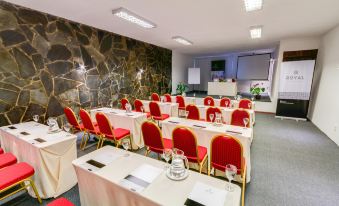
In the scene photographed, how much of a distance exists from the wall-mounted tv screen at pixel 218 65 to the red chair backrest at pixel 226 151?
11152 millimetres

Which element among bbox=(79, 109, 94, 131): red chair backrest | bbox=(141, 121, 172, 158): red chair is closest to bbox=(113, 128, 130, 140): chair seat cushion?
bbox=(79, 109, 94, 131): red chair backrest

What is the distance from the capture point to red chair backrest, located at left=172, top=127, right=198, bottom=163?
2252 millimetres

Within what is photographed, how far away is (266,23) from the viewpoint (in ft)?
14.5

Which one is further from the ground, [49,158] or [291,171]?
[49,158]

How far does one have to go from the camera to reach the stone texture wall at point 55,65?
11.1 feet

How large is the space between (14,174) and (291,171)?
433cm

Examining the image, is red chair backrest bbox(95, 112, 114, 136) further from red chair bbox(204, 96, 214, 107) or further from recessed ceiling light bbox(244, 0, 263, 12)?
red chair bbox(204, 96, 214, 107)

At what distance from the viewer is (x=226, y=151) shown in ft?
6.64

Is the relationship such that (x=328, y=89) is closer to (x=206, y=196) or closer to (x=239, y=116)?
(x=239, y=116)

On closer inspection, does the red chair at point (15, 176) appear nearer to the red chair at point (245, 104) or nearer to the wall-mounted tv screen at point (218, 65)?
the red chair at point (245, 104)

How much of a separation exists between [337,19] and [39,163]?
23.5ft

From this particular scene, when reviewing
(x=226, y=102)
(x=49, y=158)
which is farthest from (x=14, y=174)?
(x=226, y=102)

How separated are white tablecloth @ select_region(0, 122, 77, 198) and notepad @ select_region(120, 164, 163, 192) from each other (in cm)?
145

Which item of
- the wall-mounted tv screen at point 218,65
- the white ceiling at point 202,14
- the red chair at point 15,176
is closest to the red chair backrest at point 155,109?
the white ceiling at point 202,14
